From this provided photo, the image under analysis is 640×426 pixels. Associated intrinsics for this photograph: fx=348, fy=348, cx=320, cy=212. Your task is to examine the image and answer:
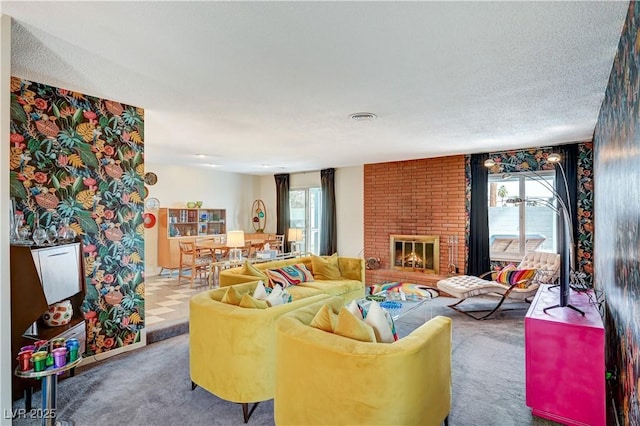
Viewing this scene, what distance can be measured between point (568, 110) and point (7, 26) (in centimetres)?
445

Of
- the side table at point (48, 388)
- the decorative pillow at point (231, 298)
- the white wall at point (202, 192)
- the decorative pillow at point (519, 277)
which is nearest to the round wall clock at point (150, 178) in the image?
the white wall at point (202, 192)

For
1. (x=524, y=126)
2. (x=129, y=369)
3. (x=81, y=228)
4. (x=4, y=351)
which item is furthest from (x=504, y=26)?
(x=129, y=369)

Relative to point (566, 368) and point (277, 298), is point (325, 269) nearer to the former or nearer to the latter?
point (277, 298)

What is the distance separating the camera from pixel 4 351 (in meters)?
1.90

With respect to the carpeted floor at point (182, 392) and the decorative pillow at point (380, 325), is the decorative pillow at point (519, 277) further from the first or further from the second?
the decorative pillow at point (380, 325)

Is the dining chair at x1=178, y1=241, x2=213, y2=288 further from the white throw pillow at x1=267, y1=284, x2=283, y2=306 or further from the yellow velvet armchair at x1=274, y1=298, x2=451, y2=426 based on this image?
the yellow velvet armchair at x1=274, y1=298, x2=451, y2=426

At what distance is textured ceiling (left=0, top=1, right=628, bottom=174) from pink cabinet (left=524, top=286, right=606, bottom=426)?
5.82 ft

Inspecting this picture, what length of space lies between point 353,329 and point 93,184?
8.95 ft

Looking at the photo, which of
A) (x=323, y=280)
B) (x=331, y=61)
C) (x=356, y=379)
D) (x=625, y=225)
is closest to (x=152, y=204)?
(x=323, y=280)

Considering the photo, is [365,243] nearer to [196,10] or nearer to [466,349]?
[466,349]

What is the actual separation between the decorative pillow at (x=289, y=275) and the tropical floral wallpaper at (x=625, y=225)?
10.1 feet

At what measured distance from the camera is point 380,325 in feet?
6.64

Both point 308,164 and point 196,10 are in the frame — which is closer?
point 196,10

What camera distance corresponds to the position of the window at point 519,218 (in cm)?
546
